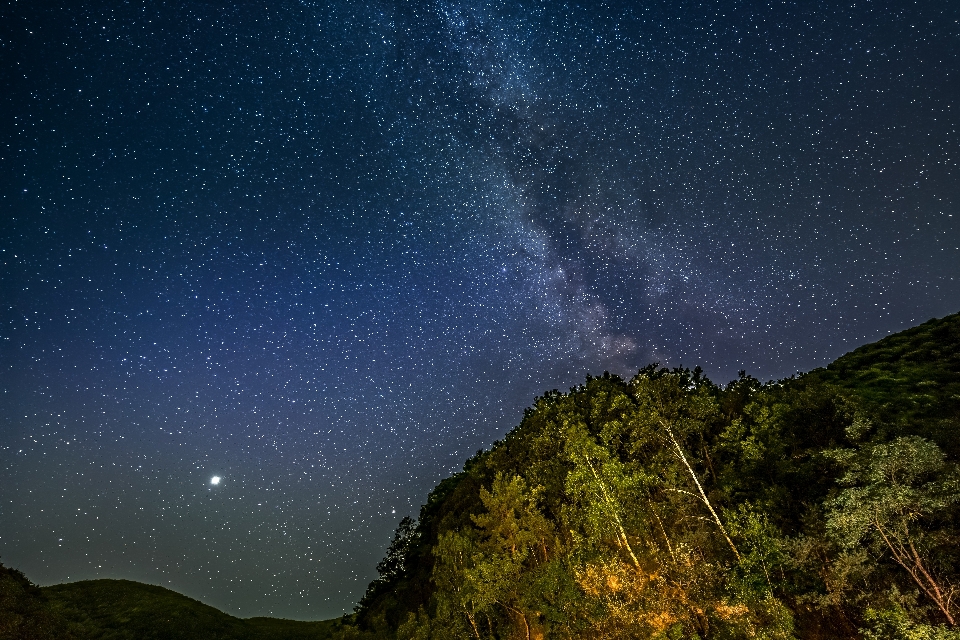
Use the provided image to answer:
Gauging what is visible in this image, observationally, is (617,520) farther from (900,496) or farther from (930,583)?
(930,583)

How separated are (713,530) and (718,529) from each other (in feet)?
2.91

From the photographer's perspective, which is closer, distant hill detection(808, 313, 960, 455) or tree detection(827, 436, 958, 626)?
tree detection(827, 436, 958, 626)

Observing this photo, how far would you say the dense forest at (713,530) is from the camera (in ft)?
72.1

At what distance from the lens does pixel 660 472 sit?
117 ft

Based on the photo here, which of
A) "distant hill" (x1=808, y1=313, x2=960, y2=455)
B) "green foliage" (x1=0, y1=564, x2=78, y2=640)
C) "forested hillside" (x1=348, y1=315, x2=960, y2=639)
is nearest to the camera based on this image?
"forested hillside" (x1=348, y1=315, x2=960, y2=639)

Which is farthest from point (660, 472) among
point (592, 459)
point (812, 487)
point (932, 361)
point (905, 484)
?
point (932, 361)

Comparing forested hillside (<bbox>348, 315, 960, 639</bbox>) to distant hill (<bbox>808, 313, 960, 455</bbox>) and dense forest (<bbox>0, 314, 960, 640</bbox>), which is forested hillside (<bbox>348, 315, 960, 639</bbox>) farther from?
distant hill (<bbox>808, 313, 960, 455</bbox>)

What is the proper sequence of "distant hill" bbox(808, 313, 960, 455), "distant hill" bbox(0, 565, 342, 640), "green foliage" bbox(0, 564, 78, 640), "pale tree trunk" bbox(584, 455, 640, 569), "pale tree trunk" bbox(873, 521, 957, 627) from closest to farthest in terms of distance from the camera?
"pale tree trunk" bbox(873, 521, 957, 627), "pale tree trunk" bbox(584, 455, 640, 569), "green foliage" bbox(0, 564, 78, 640), "distant hill" bbox(808, 313, 960, 455), "distant hill" bbox(0, 565, 342, 640)

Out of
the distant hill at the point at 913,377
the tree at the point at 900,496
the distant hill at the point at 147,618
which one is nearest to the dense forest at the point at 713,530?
the tree at the point at 900,496

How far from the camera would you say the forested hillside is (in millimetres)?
21938

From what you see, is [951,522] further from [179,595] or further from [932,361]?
[179,595]

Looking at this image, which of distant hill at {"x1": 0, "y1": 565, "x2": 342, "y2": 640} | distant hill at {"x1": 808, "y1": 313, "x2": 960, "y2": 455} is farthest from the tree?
distant hill at {"x1": 0, "y1": 565, "x2": 342, "y2": 640}

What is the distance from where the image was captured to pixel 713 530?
109 ft

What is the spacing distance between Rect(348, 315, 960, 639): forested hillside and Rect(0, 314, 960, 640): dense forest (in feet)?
0.39
